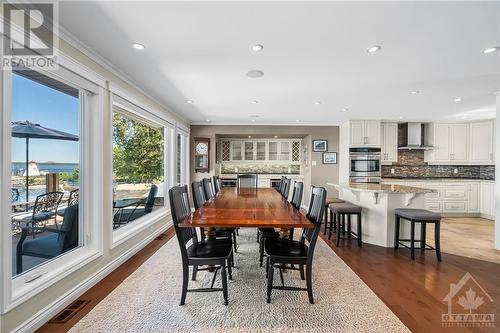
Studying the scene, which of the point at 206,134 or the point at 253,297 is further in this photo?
the point at 206,134

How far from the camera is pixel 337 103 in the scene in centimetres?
416

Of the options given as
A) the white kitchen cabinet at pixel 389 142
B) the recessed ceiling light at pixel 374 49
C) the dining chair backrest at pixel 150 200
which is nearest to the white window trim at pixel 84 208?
the dining chair backrest at pixel 150 200

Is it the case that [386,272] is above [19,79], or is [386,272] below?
below

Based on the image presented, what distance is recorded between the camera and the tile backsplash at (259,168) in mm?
7555

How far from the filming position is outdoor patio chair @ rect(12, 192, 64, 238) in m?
1.91

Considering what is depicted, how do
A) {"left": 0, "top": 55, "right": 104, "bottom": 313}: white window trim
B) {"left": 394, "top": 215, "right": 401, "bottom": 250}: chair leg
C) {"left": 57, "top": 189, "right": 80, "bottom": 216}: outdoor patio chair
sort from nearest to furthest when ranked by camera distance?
1. {"left": 0, "top": 55, "right": 104, "bottom": 313}: white window trim
2. {"left": 57, "top": 189, "right": 80, "bottom": 216}: outdoor patio chair
3. {"left": 394, "top": 215, "right": 401, "bottom": 250}: chair leg

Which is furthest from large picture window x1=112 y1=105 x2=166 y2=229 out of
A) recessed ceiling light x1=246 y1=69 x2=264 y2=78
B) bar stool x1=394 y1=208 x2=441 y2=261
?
bar stool x1=394 y1=208 x2=441 y2=261

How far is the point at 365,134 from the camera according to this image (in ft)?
18.3

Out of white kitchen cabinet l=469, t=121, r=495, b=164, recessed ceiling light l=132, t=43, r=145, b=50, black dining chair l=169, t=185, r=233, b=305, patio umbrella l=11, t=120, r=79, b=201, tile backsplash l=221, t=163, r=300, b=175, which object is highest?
recessed ceiling light l=132, t=43, r=145, b=50

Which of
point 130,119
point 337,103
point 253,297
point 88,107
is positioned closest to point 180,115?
point 130,119

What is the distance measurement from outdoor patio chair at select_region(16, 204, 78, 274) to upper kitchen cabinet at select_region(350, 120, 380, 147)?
553 centimetres

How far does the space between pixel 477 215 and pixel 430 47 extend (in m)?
5.40

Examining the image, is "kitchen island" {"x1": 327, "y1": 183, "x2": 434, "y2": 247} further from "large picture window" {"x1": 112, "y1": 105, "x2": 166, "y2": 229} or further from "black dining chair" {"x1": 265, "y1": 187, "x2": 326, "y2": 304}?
"large picture window" {"x1": 112, "y1": 105, "x2": 166, "y2": 229}

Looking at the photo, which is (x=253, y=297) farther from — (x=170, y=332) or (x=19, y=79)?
(x=19, y=79)
